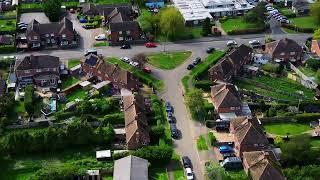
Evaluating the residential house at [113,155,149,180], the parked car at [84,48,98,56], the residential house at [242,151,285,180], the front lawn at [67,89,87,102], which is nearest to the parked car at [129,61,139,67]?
the parked car at [84,48,98,56]

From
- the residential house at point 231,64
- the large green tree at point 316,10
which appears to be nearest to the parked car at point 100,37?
the residential house at point 231,64

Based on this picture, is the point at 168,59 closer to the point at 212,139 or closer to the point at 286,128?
the point at 212,139

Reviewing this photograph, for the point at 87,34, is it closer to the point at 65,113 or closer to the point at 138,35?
the point at 138,35

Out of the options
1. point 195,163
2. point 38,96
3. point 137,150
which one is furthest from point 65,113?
point 195,163

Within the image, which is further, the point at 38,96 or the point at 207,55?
the point at 207,55

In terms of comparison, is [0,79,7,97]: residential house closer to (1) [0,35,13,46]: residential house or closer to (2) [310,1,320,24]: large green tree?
(1) [0,35,13,46]: residential house

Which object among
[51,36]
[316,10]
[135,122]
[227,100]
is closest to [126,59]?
[51,36]
